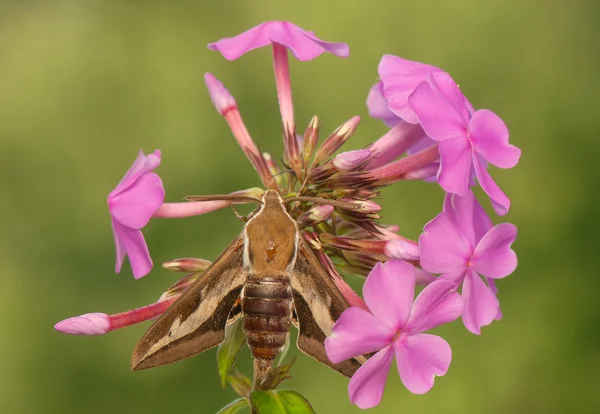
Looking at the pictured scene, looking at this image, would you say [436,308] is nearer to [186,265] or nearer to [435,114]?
[435,114]

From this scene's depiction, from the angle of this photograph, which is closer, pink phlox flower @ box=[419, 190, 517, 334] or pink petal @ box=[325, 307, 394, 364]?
pink petal @ box=[325, 307, 394, 364]

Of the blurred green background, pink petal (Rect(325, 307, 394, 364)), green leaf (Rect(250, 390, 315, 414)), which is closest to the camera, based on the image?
pink petal (Rect(325, 307, 394, 364))

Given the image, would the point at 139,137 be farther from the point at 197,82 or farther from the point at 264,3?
the point at 264,3

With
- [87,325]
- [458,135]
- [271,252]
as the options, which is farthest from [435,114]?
[87,325]

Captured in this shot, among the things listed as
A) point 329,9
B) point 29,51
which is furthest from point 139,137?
point 329,9

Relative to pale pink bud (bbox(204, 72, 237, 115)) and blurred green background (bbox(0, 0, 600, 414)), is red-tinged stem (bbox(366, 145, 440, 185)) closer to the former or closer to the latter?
pale pink bud (bbox(204, 72, 237, 115))

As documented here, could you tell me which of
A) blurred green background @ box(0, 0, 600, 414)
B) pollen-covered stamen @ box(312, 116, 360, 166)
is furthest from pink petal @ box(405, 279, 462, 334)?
blurred green background @ box(0, 0, 600, 414)

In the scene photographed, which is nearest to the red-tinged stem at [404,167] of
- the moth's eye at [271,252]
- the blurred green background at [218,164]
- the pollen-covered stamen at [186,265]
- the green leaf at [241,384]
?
the moth's eye at [271,252]

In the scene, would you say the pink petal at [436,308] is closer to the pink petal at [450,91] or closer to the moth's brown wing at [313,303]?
the moth's brown wing at [313,303]
